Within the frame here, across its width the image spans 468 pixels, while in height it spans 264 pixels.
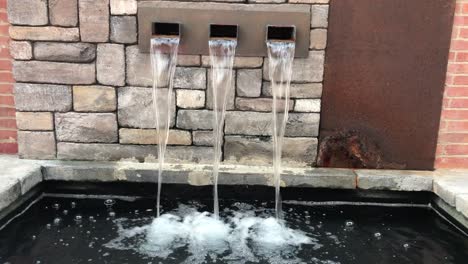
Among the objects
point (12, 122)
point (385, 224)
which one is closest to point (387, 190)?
point (385, 224)

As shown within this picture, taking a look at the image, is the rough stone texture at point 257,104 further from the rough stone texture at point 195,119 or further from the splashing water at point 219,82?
the rough stone texture at point 195,119

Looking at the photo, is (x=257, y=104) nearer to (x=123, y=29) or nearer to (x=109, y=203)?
(x=123, y=29)

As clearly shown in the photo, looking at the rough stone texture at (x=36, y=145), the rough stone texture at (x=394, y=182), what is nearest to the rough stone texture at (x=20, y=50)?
the rough stone texture at (x=36, y=145)

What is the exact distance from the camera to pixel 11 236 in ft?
10.2

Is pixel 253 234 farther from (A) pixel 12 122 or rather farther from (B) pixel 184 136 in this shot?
(A) pixel 12 122

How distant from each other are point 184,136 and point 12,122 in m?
1.27

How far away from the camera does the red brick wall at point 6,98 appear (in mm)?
3695

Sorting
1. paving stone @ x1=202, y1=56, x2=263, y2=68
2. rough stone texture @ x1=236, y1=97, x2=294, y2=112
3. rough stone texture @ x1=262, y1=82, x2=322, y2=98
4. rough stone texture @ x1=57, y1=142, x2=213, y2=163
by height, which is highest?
paving stone @ x1=202, y1=56, x2=263, y2=68

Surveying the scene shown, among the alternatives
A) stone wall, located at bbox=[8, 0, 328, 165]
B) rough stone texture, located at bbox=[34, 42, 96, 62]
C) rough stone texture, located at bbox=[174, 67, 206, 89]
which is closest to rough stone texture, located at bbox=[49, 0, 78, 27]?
stone wall, located at bbox=[8, 0, 328, 165]

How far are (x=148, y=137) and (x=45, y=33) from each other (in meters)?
0.99

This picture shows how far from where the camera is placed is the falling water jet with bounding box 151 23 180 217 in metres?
3.59

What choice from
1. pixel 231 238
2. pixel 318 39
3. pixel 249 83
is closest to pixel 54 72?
pixel 249 83

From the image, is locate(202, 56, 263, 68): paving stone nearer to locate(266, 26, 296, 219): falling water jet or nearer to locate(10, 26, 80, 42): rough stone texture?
locate(266, 26, 296, 219): falling water jet

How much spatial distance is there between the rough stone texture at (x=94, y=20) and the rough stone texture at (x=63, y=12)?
46 mm
